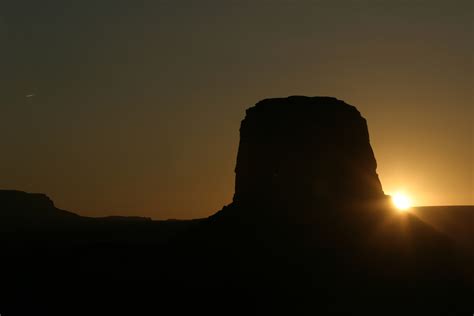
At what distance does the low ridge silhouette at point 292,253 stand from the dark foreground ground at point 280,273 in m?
0.08

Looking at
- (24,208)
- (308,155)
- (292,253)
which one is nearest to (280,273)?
(292,253)

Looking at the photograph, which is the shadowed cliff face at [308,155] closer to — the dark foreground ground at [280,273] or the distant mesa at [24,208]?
the dark foreground ground at [280,273]

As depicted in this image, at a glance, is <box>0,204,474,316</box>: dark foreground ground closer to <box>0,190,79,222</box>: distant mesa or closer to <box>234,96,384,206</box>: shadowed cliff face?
<box>234,96,384,206</box>: shadowed cliff face

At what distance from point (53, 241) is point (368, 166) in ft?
209

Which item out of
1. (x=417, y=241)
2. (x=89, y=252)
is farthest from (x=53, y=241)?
(x=417, y=241)

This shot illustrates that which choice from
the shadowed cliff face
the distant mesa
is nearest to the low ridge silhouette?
the shadowed cliff face

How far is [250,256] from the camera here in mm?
44344

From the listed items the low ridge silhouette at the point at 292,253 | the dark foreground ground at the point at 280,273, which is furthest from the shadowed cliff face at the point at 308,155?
the dark foreground ground at the point at 280,273

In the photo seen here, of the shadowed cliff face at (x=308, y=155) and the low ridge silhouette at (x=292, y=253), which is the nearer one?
the low ridge silhouette at (x=292, y=253)

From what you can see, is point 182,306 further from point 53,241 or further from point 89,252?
point 53,241

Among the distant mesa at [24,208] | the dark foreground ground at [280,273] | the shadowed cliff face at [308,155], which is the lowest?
the dark foreground ground at [280,273]

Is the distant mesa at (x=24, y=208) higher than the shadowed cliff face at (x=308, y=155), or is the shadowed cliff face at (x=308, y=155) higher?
the distant mesa at (x=24, y=208)

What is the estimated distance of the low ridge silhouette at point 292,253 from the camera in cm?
4172

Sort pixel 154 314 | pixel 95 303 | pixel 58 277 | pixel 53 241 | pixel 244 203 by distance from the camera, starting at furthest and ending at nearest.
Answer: pixel 53 241
pixel 58 277
pixel 244 203
pixel 95 303
pixel 154 314
